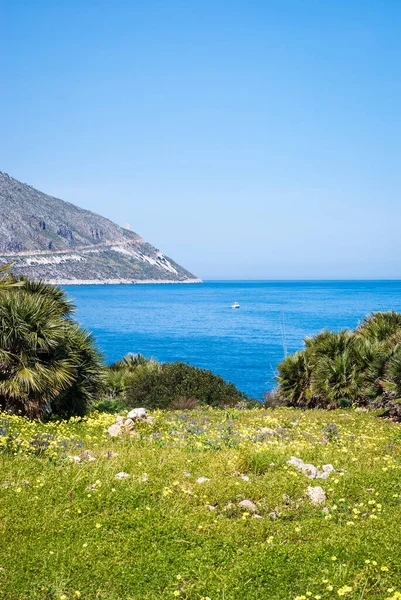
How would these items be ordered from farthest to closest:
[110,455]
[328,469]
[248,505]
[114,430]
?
[114,430], [110,455], [328,469], [248,505]

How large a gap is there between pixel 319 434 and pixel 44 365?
6.50 meters

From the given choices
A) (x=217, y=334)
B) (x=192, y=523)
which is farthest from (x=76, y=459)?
(x=217, y=334)

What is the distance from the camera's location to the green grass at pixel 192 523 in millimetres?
5367

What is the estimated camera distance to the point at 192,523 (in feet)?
21.5

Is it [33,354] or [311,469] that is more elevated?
[33,354]

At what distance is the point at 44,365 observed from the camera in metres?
13.8

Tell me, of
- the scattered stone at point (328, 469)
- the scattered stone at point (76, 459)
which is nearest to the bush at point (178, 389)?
the scattered stone at point (76, 459)

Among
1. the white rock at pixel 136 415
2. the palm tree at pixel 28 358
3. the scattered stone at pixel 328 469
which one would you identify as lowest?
the white rock at pixel 136 415

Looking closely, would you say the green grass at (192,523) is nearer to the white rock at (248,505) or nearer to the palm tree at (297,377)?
the white rock at (248,505)

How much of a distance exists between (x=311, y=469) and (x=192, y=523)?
247 cm

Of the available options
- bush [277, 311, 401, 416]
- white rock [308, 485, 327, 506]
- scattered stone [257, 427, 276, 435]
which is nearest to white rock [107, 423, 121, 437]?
scattered stone [257, 427, 276, 435]

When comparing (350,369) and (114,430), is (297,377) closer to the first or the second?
(350,369)

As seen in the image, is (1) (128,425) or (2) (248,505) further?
(1) (128,425)

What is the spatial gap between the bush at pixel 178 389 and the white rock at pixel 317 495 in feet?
40.0
